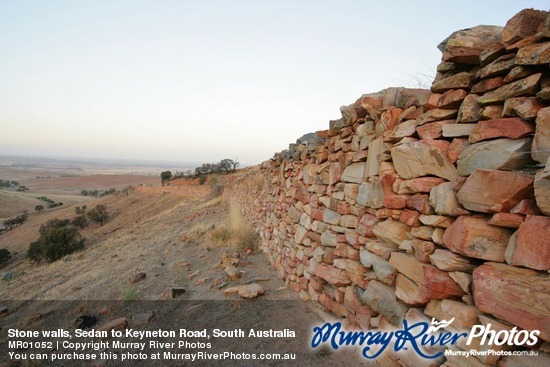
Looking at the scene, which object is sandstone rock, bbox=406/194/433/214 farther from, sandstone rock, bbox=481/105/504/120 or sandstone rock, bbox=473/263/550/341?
sandstone rock, bbox=481/105/504/120

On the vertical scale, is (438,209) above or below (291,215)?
above

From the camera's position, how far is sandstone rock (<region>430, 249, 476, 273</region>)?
6.24 feet

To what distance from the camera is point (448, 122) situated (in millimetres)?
2182

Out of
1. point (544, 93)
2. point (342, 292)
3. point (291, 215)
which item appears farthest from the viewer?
point (291, 215)

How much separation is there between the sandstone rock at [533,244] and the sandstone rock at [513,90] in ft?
2.28

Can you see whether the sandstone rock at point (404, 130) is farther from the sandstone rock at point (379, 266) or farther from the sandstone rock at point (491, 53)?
the sandstone rock at point (379, 266)

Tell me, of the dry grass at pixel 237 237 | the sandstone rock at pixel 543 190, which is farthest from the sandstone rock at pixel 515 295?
the dry grass at pixel 237 237

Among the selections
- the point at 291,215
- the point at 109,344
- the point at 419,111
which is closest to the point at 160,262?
the point at 109,344

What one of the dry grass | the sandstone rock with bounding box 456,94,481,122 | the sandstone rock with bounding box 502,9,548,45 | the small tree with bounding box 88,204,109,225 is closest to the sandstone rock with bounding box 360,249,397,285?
the sandstone rock with bounding box 456,94,481,122

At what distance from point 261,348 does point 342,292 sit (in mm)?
1130

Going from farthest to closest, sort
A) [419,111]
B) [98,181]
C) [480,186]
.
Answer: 1. [98,181]
2. [419,111]
3. [480,186]

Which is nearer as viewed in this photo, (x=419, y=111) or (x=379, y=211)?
(x=419, y=111)

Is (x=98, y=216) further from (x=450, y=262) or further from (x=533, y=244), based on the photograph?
(x=533, y=244)

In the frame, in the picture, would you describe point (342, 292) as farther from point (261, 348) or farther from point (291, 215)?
point (291, 215)
